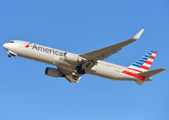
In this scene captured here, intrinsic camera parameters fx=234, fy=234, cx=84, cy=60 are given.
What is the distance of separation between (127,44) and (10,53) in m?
16.8

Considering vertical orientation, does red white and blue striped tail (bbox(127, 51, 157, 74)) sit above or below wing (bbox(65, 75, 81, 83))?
above

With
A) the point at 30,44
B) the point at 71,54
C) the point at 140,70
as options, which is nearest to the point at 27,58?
the point at 30,44

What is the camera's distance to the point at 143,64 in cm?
4141

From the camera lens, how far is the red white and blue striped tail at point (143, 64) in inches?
1579

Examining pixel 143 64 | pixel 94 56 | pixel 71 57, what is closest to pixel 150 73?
pixel 143 64

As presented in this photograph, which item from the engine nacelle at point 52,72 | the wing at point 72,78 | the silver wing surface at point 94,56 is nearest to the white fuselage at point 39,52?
the silver wing surface at point 94,56

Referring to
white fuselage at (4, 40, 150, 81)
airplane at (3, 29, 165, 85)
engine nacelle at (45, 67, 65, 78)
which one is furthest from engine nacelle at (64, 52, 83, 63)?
engine nacelle at (45, 67, 65, 78)

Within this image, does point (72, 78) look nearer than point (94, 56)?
No

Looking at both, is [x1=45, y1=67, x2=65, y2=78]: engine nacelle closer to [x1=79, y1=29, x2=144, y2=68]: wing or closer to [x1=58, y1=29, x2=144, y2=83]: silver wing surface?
[x1=58, y1=29, x2=144, y2=83]: silver wing surface

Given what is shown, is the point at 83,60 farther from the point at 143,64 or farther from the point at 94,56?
the point at 143,64

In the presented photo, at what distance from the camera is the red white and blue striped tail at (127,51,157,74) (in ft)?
132

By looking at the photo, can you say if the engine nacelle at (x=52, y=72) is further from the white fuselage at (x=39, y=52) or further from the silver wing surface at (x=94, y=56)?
the white fuselage at (x=39, y=52)

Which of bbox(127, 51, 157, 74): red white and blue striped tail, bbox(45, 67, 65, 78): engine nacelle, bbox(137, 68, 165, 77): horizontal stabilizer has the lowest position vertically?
bbox(137, 68, 165, 77): horizontal stabilizer

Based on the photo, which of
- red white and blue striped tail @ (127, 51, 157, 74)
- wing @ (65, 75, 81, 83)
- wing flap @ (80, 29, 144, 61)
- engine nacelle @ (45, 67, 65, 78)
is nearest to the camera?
wing flap @ (80, 29, 144, 61)
